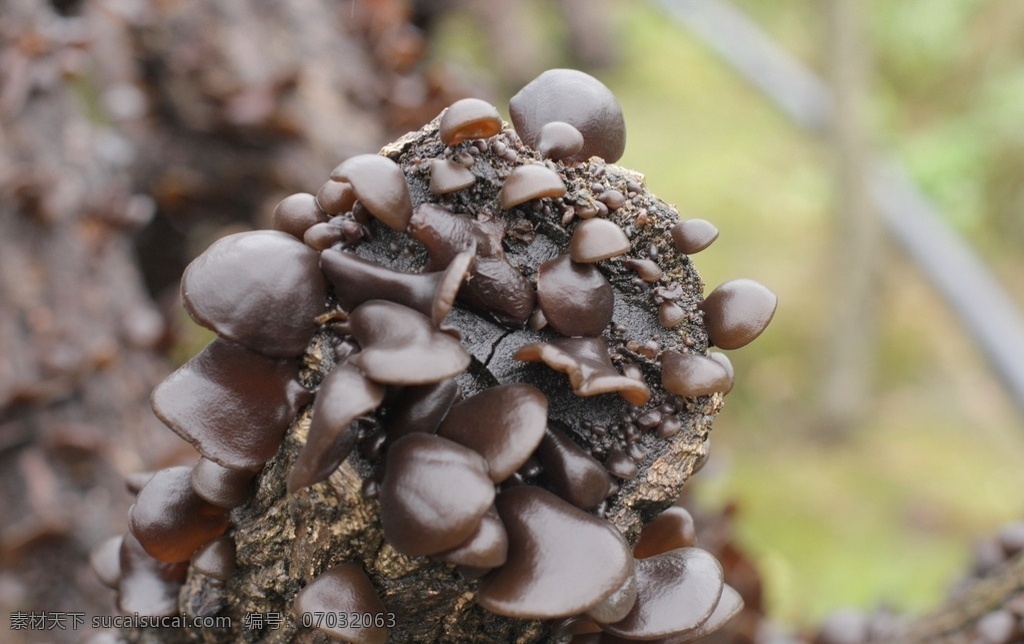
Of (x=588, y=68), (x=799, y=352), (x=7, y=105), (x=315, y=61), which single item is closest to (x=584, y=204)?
(x=7, y=105)

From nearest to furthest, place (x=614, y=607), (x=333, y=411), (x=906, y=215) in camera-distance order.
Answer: (x=333, y=411) → (x=614, y=607) → (x=906, y=215)

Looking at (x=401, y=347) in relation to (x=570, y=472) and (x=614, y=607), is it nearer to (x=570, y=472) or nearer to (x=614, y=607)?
(x=570, y=472)

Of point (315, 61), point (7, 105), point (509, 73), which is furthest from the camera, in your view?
point (509, 73)

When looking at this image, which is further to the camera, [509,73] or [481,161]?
[509,73]

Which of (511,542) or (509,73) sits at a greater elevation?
(509,73)

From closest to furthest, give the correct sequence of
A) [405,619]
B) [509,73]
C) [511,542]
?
[511,542] → [405,619] → [509,73]

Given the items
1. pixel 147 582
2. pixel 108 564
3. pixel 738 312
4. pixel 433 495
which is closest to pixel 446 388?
pixel 433 495

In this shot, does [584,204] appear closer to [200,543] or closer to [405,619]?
[405,619]

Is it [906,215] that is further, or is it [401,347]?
[906,215]
